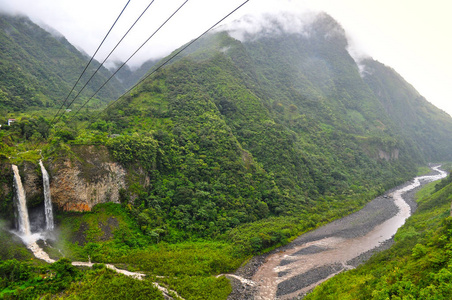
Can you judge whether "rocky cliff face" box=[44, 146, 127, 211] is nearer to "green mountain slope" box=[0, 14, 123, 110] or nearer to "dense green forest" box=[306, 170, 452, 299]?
"dense green forest" box=[306, 170, 452, 299]

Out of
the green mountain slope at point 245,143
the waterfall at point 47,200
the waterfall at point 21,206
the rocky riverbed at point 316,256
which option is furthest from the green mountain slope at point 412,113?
the waterfall at point 21,206

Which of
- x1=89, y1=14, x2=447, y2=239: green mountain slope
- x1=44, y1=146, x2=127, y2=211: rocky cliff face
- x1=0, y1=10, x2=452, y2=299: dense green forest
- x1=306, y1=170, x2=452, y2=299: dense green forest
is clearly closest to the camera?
x1=306, y1=170, x2=452, y2=299: dense green forest

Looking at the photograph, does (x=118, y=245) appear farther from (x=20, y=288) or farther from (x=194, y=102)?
(x=194, y=102)

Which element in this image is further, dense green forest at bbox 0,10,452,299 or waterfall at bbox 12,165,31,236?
waterfall at bbox 12,165,31,236

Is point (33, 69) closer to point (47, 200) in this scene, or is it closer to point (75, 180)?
point (75, 180)

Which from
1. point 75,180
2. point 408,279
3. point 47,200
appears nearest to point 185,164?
point 75,180

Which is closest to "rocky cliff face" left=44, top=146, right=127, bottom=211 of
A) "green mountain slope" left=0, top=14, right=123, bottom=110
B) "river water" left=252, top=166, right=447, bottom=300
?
"river water" left=252, top=166, right=447, bottom=300

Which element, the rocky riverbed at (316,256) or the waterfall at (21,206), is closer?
the rocky riverbed at (316,256)

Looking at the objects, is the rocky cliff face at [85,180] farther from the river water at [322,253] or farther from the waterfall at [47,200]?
the river water at [322,253]
